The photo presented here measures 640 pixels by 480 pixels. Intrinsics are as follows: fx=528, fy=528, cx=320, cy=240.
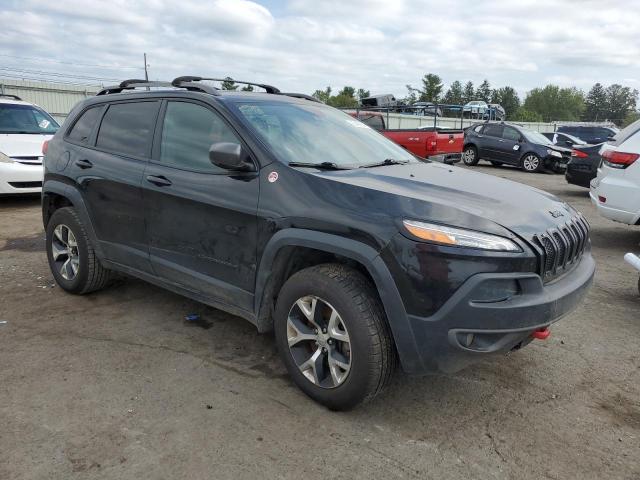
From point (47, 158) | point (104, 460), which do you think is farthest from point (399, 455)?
point (47, 158)

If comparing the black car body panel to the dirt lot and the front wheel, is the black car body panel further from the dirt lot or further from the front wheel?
the front wheel

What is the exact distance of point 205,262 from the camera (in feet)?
11.3

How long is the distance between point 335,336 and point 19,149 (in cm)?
786

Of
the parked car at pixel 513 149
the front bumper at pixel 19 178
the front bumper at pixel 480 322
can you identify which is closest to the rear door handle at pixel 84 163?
the front bumper at pixel 480 322

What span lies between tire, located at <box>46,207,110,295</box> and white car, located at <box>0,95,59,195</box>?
4438 mm

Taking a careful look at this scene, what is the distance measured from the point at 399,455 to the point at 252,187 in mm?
1673

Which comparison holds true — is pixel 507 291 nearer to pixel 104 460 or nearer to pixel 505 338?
pixel 505 338

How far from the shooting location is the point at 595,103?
131 metres

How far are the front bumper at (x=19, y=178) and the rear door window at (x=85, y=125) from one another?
456 cm

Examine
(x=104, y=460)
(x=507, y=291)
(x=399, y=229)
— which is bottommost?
(x=104, y=460)

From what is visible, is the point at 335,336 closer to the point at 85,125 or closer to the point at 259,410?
the point at 259,410

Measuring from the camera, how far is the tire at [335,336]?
8.79 feet

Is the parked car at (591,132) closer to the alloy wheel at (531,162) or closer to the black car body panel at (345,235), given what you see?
the alloy wheel at (531,162)

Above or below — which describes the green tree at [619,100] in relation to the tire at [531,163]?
above
